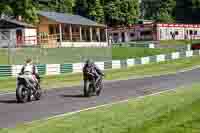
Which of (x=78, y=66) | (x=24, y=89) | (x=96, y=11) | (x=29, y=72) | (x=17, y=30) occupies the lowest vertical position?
(x=78, y=66)

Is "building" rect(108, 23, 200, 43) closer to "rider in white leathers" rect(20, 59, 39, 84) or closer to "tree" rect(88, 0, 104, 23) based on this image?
"tree" rect(88, 0, 104, 23)

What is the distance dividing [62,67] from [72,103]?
23642 mm

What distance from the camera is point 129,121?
1225cm

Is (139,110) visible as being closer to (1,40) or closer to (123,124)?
(123,124)

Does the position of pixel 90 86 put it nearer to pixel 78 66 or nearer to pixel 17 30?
pixel 78 66

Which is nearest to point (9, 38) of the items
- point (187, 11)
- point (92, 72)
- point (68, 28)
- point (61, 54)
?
point (61, 54)

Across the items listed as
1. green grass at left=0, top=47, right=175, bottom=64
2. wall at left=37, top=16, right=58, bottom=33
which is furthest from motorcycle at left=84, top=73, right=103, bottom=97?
wall at left=37, top=16, right=58, bottom=33

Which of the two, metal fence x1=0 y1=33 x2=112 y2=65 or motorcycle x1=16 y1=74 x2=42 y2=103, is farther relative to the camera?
metal fence x1=0 y1=33 x2=112 y2=65

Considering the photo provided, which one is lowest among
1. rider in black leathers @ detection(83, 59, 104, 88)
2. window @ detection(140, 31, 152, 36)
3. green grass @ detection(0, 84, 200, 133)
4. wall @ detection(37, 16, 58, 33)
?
green grass @ detection(0, 84, 200, 133)

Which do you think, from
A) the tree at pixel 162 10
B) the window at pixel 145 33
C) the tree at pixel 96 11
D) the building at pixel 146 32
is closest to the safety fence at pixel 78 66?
the building at pixel 146 32

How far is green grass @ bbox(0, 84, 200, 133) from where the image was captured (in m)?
10.7

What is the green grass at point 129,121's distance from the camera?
35.0ft

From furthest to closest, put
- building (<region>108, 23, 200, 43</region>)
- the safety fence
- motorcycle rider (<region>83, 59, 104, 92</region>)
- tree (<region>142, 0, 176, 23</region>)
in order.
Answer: tree (<region>142, 0, 176, 23</region>) → building (<region>108, 23, 200, 43</region>) → the safety fence → motorcycle rider (<region>83, 59, 104, 92</region>)

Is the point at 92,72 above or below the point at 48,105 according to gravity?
above
